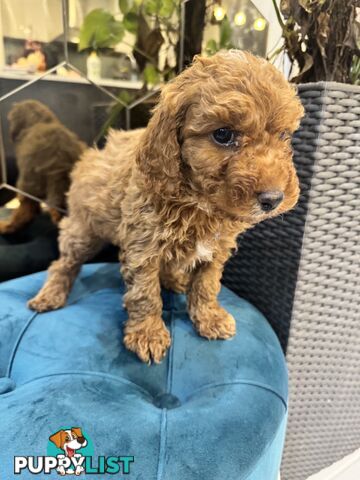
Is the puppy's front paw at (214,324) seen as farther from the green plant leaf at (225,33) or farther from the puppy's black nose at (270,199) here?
the green plant leaf at (225,33)

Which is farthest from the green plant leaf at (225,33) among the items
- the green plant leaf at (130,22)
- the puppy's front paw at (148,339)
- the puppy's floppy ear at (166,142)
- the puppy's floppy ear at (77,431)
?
the puppy's floppy ear at (77,431)

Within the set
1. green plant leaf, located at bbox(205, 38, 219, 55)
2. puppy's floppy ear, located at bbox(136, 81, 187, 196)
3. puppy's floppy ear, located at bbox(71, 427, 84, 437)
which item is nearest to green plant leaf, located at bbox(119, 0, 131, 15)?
green plant leaf, located at bbox(205, 38, 219, 55)

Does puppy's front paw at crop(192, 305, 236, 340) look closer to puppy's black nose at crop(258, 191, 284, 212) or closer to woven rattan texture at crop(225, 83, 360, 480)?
woven rattan texture at crop(225, 83, 360, 480)

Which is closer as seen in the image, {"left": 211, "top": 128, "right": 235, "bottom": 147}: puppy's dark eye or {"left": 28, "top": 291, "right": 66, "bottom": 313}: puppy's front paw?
{"left": 211, "top": 128, "right": 235, "bottom": 147}: puppy's dark eye

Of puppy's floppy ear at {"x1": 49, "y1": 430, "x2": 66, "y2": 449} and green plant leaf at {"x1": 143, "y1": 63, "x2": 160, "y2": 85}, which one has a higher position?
green plant leaf at {"x1": 143, "y1": 63, "x2": 160, "y2": 85}

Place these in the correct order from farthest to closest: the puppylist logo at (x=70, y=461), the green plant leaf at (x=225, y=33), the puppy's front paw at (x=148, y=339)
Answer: the green plant leaf at (x=225, y=33)
the puppy's front paw at (x=148, y=339)
the puppylist logo at (x=70, y=461)

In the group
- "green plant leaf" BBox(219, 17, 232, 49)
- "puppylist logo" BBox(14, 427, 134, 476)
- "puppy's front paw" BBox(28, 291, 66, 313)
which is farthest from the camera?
"green plant leaf" BBox(219, 17, 232, 49)

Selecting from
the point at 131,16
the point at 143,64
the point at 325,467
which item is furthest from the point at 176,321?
the point at 131,16
